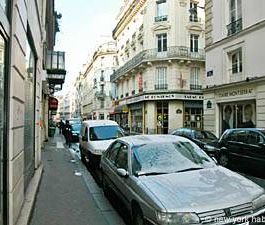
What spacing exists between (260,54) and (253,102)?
260 cm

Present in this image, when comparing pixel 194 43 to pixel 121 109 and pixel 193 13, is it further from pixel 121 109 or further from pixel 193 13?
pixel 121 109

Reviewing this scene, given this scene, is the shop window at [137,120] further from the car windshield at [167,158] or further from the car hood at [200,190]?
the car hood at [200,190]

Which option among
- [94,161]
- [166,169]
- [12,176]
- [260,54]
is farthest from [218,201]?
[260,54]

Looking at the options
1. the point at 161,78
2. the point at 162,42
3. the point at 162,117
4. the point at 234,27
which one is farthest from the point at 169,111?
the point at 234,27

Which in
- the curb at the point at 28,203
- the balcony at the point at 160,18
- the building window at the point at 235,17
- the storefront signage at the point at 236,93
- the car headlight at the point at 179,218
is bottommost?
the curb at the point at 28,203

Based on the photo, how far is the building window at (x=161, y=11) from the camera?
4359cm

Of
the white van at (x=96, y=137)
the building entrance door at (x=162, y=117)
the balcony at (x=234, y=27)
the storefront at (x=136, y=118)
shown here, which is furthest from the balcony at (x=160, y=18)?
the white van at (x=96, y=137)

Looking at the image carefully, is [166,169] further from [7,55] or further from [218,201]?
[7,55]

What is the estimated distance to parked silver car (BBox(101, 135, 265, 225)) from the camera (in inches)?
187

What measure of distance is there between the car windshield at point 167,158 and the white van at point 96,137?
658 centimetres

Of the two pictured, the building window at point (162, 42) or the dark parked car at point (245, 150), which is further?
the building window at point (162, 42)

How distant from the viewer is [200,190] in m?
5.22

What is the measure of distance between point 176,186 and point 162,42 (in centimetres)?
3932

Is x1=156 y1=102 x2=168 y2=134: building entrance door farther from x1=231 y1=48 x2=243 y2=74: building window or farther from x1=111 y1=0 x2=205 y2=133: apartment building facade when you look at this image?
x1=231 y1=48 x2=243 y2=74: building window
